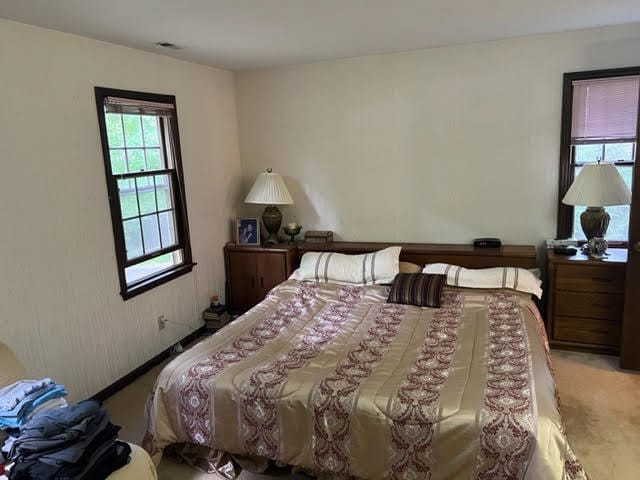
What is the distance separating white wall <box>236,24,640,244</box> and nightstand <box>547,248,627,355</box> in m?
0.52

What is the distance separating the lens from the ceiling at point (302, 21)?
252 cm

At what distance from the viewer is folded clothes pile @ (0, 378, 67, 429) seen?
6.47ft

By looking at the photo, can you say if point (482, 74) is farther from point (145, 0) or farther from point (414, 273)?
point (145, 0)

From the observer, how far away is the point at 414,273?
3645 millimetres

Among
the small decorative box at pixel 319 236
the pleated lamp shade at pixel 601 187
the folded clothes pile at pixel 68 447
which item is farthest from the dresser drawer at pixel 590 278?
the folded clothes pile at pixel 68 447

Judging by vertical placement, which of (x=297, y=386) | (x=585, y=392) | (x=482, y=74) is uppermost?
(x=482, y=74)

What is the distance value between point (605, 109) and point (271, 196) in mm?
2710

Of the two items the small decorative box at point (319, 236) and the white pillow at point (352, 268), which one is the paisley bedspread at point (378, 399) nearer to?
the white pillow at point (352, 268)

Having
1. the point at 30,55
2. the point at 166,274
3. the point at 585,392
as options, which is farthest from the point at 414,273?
the point at 30,55

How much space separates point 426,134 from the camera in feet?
13.5

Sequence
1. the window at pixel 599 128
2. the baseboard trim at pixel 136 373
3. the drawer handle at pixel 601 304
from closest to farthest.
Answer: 1. the baseboard trim at pixel 136 373
2. the drawer handle at pixel 601 304
3. the window at pixel 599 128

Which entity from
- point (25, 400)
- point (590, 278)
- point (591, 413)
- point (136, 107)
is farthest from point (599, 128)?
point (25, 400)

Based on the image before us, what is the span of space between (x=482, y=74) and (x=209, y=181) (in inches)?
96.7

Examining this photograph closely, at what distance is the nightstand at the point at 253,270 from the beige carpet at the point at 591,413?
110 cm
